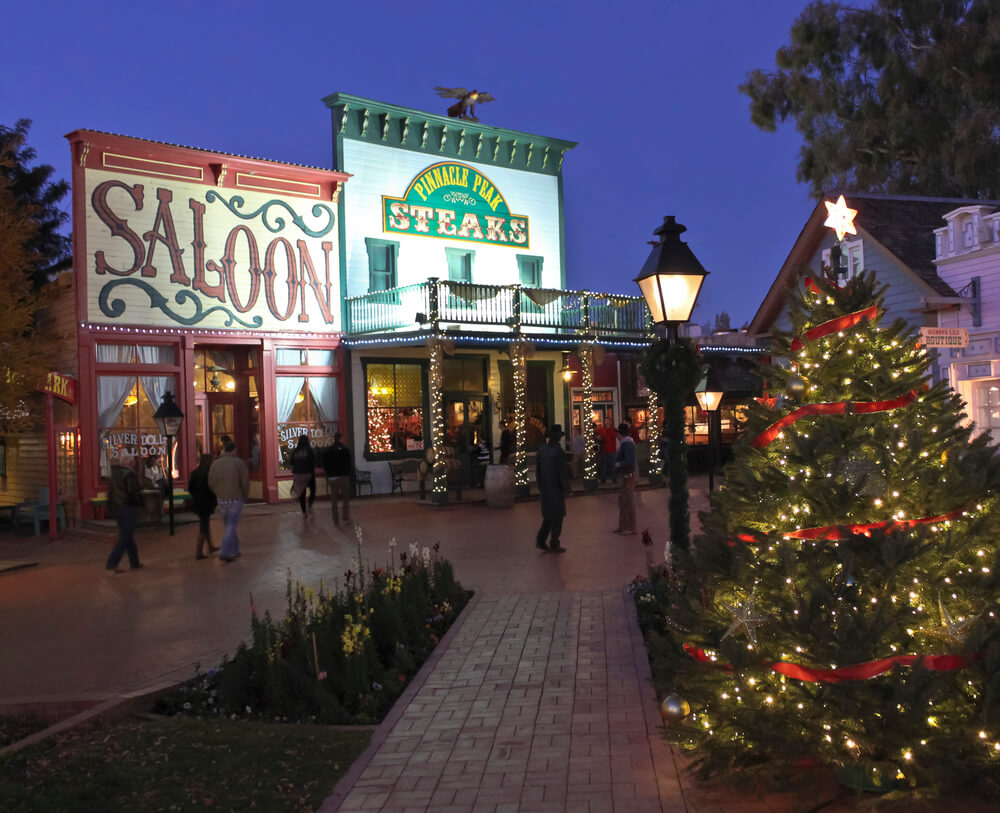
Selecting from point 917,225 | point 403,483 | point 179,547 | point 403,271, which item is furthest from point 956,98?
point 179,547

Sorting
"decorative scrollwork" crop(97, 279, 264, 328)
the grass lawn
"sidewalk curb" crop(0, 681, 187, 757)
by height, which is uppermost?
"decorative scrollwork" crop(97, 279, 264, 328)

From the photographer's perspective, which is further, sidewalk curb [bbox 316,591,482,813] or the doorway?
the doorway

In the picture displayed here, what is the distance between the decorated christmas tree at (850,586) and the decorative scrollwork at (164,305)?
1630 cm

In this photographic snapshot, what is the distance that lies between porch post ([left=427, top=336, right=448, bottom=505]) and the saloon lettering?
3164 mm

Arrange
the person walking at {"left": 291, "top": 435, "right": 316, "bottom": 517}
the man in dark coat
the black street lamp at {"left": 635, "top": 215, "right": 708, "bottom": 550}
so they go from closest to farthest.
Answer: the black street lamp at {"left": 635, "top": 215, "right": 708, "bottom": 550} < the man in dark coat < the person walking at {"left": 291, "top": 435, "right": 316, "bottom": 517}

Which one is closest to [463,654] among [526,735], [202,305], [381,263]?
[526,735]

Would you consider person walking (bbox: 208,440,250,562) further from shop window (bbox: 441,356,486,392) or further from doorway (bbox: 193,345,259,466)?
shop window (bbox: 441,356,486,392)

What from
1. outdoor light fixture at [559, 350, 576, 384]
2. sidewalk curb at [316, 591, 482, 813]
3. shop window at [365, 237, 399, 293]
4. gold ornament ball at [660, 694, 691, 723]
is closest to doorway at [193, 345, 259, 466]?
shop window at [365, 237, 399, 293]

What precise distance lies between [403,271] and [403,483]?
520 centimetres

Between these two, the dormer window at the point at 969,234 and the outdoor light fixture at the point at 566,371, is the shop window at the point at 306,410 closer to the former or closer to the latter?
the outdoor light fixture at the point at 566,371

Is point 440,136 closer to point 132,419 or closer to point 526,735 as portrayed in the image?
point 132,419

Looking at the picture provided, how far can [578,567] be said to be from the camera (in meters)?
11.6

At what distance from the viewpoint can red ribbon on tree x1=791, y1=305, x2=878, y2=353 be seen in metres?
4.83

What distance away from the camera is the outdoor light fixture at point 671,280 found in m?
7.54
